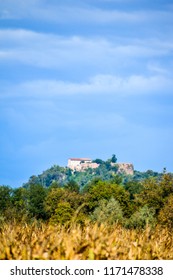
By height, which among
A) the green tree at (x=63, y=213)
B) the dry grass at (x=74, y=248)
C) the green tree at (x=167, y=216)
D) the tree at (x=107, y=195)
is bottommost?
the dry grass at (x=74, y=248)

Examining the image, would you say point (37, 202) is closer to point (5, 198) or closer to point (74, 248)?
point (5, 198)

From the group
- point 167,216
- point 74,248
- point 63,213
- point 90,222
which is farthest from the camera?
point 63,213

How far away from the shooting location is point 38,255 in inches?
511

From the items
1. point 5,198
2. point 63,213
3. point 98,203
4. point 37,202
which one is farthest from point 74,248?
point 5,198

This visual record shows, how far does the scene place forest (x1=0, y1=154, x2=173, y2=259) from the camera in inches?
534

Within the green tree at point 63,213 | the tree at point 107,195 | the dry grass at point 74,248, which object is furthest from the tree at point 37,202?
the dry grass at point 74,248

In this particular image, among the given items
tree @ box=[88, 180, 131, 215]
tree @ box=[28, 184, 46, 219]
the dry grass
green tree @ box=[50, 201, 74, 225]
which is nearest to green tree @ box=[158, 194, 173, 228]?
green tree @ box=[50, 201, 74, 225]

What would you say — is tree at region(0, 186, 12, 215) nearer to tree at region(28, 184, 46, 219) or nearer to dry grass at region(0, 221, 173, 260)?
tree at region(28, 184, 46, 219)

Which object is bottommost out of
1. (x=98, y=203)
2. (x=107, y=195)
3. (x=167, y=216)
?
(x=167, y=216)

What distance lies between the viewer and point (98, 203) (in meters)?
87.6

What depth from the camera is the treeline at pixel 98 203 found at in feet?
231

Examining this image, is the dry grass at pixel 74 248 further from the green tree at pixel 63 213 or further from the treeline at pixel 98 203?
the green tree at pixel 63 213

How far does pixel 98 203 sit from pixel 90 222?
51.9m
